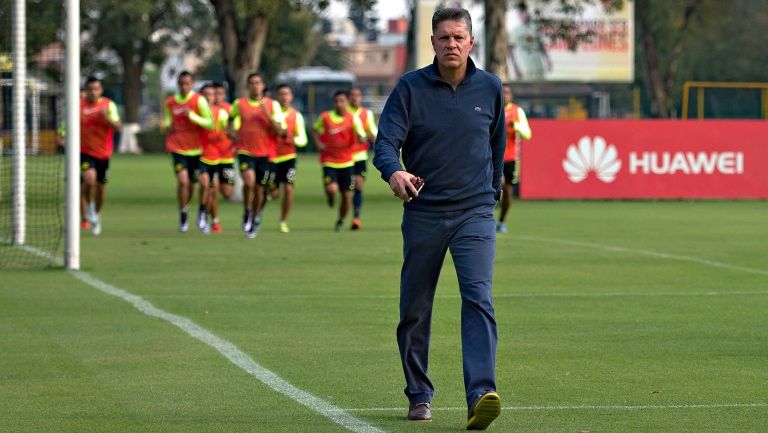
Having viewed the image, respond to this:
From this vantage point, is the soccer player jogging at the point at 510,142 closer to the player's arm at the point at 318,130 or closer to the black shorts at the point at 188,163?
the player's arm at the point at 318,130

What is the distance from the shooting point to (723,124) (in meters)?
32.3

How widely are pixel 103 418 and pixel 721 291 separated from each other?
802cm

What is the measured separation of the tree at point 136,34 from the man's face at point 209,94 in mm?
51513

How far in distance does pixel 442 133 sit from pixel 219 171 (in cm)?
1594

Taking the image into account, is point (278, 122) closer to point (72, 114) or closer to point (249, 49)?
point (72, 114)

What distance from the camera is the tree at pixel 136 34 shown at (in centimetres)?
8162

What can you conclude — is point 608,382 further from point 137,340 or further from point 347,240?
point 347,240

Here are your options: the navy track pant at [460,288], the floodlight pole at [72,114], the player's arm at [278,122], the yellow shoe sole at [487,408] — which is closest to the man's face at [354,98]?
the player's arm at [278,122]

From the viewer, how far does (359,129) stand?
24.6 metres

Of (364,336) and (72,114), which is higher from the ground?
(72,114)

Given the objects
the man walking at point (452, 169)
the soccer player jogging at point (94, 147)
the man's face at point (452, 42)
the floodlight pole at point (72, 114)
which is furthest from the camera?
the soccer player jogging at point (94, 147)

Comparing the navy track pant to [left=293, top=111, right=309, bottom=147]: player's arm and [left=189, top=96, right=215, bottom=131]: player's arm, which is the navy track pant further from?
[left=189, top=96, right=215, bottom=131]: player's arm

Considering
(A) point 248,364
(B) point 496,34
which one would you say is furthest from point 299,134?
(A) point 248,364

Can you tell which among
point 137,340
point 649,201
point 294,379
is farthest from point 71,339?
point 649,201
